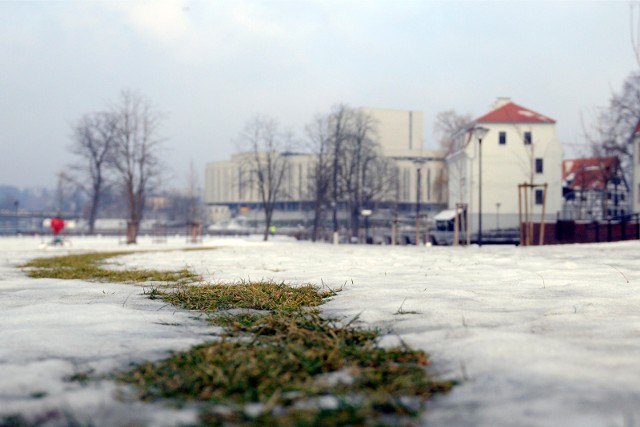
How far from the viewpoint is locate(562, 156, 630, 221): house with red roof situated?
143ft

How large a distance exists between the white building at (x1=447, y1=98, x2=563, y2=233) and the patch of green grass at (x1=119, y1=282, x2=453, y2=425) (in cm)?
4887

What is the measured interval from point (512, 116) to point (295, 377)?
5212cm

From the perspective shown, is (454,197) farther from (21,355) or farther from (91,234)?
(21,355)

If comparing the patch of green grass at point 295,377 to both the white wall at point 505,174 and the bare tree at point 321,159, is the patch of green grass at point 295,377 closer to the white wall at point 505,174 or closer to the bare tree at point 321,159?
the bare tree at point 321,159

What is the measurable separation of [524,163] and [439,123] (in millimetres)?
17991

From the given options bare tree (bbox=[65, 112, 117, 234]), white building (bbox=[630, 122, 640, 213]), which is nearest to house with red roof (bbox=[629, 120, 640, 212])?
white building (bbox=[630, 122, 640, 213])

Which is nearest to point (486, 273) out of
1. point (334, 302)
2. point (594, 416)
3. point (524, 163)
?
point (334, 302)

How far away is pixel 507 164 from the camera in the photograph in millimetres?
51781

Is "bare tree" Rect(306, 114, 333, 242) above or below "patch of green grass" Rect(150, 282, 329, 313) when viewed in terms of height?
above

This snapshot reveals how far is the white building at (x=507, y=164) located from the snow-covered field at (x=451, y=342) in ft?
154

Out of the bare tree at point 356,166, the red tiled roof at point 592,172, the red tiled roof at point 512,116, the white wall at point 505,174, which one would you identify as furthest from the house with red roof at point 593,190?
the bare tree at point 356,166

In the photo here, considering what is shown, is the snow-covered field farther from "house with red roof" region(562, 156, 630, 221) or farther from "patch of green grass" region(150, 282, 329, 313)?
"house with red roof" region(562, 156, 630, 221)

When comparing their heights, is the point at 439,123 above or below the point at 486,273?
above

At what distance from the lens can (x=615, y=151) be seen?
43.7 meters
